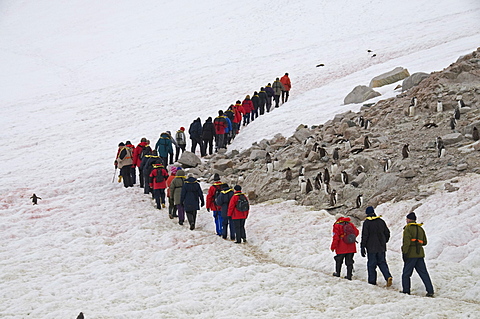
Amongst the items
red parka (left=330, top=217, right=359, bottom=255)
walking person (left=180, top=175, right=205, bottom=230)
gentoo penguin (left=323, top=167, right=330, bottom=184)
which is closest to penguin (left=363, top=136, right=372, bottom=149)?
gentoo penguin (left=323, top=167, right=330, bottom=184)

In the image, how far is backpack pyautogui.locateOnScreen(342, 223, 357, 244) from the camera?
357 inches

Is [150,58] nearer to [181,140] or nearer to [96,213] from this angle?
[181,140]

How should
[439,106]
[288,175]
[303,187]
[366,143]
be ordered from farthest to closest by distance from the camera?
1. [439,106]
2. [366,143]
3. [288,175]
4. [303,187]

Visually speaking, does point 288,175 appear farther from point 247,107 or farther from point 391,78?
point 391,78

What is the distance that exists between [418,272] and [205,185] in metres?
9.43

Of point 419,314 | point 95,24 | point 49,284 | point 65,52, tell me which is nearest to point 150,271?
point 49,284

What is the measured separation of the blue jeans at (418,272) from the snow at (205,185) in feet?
0.61

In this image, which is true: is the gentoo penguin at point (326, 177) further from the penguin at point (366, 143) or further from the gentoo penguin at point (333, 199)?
the penguin at point (366, 143)

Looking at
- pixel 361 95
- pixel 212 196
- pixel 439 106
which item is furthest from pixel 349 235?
pixel 361 95

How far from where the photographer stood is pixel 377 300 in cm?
795

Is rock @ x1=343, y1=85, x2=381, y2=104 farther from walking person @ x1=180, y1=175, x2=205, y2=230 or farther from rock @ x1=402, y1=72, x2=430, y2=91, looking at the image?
walking person @ x1=180, y1=175, x2=205, y2=230

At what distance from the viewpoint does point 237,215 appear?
1169cm

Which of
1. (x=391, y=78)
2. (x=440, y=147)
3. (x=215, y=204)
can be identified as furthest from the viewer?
(x=391, y=78)

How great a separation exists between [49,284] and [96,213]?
5.12 m
